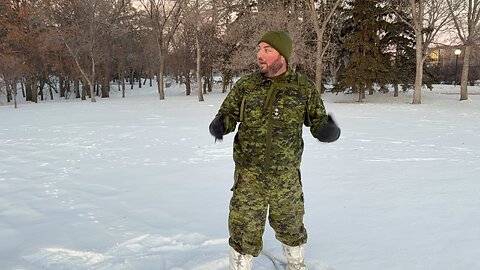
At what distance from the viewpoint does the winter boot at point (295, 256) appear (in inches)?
103

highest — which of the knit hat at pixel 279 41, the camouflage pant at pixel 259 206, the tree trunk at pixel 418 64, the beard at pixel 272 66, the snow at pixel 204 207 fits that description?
the tree trunk at pixel 418 64

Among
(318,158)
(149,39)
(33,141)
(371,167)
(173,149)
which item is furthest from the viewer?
(149,39)

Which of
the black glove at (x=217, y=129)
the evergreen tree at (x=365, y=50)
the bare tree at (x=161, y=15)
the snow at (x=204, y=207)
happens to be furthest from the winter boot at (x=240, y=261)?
the bare tree at (x=161, y=15)

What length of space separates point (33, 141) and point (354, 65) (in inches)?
830

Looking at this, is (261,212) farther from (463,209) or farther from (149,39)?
(149,39)

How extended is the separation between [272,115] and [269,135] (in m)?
0.13

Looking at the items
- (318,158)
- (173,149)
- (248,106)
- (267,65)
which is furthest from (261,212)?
(173,149)

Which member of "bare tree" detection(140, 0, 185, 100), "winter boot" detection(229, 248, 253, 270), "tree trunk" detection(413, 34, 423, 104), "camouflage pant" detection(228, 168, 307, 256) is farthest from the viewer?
"bare tree" detection(140, 0, 185, 100)

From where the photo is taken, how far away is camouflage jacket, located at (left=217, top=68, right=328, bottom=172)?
2340 millimetres

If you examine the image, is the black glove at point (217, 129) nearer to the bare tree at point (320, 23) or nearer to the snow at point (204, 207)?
the snow at point (204, 207)

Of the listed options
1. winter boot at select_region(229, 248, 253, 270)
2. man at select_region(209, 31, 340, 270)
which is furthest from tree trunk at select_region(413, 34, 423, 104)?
winter boot at select_region(229, 248, 253, 270)

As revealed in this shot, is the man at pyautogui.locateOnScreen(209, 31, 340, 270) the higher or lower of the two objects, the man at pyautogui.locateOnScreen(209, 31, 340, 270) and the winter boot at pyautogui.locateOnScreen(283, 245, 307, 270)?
the higher

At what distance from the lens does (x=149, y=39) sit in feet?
142

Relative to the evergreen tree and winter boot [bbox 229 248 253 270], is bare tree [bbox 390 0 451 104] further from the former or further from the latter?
winter boot [bbox 229 248 253 270]
